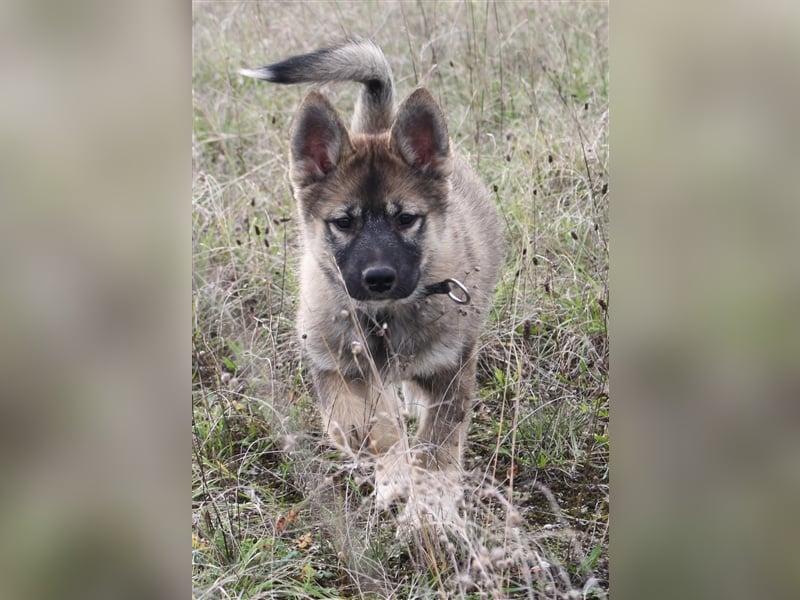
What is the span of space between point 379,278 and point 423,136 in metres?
0.55

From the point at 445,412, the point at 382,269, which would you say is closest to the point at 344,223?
the point at 382,269

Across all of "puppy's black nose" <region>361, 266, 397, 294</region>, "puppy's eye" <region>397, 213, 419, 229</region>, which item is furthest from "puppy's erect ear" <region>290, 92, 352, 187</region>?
"puppy's black nose" <region>361, 266, 397, 294</region>

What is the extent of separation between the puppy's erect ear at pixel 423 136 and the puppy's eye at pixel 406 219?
0.58ft

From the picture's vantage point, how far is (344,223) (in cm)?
318

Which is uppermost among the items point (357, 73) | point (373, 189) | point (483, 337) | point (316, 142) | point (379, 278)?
point (357, 73)

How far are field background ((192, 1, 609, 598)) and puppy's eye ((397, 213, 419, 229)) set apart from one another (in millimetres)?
523

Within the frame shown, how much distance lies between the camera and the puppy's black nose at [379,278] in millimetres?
3006
